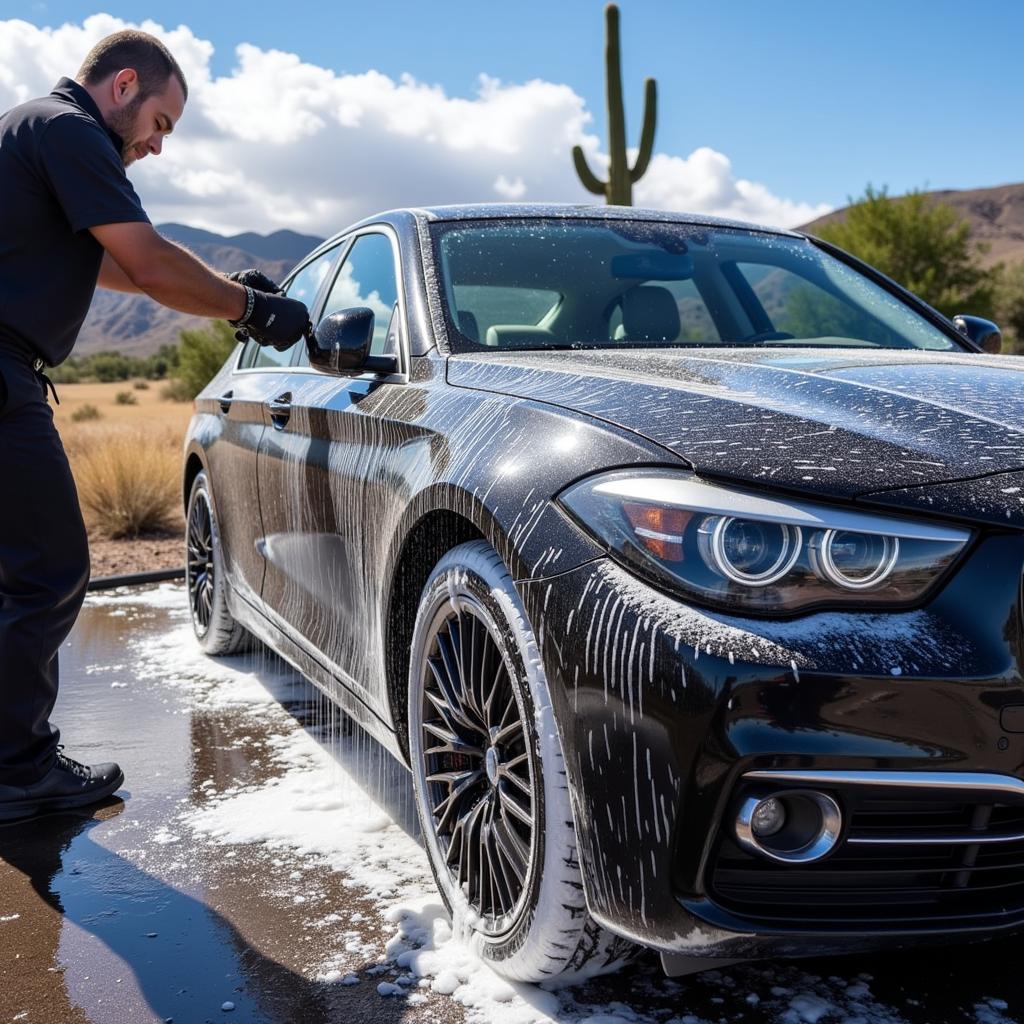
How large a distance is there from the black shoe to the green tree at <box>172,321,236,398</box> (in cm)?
2916

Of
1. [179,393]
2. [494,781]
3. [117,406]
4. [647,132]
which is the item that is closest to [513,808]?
[494,781]

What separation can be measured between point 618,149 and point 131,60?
13168 millimetres

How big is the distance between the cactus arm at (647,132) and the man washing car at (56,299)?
12778mm

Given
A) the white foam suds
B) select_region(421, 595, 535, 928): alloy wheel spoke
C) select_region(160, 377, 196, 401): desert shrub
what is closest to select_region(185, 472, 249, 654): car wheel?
the white foam suds

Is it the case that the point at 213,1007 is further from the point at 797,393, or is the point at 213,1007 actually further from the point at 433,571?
the point at 797,393

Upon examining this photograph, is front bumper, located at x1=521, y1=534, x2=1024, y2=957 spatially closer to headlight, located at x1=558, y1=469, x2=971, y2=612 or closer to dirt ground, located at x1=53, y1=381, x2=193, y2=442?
headlight, located at x1=558, y1=469, x2=971, y2=612

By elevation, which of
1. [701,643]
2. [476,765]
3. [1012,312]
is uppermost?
[1012,312]

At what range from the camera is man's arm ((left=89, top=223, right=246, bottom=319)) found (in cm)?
312

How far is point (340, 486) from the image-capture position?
9.97ft

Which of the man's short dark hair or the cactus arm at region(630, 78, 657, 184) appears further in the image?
the cactus arm at region(630, 78, 657, 184)

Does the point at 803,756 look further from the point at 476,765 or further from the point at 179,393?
the point at 179,393

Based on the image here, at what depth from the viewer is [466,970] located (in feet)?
7.63

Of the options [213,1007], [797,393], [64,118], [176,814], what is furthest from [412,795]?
[64,118]

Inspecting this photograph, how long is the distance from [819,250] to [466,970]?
268 cm
